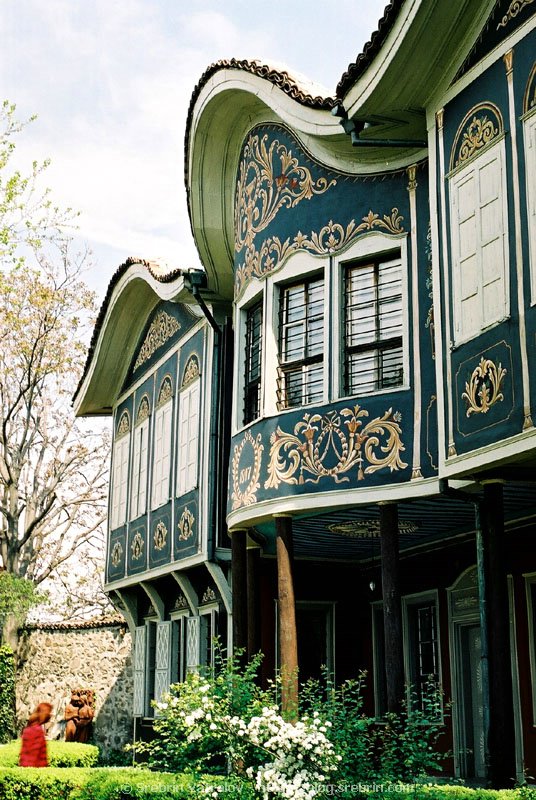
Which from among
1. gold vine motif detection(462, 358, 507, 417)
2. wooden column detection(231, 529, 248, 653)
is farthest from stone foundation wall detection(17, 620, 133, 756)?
gold vine motif detection(462, 358, 507, 417)

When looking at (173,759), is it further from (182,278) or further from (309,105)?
(182,278)

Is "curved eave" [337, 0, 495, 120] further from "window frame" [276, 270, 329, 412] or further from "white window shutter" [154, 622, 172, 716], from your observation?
"white window shutter" [154, 622, 172, 716]

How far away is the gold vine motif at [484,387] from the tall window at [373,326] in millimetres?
1926

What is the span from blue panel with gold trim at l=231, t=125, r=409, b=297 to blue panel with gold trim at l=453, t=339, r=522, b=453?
2.51 m

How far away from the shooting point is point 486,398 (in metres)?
8.84

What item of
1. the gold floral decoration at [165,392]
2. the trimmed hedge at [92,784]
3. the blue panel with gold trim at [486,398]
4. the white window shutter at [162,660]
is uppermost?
the gold floral decoration at [165,392]

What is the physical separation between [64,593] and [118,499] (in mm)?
15771

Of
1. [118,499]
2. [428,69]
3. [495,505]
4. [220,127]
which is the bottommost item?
[495,505]

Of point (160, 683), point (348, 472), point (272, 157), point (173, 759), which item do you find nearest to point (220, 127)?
point (272, 157)

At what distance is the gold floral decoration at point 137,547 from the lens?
1959cm

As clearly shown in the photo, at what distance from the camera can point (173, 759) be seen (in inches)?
380

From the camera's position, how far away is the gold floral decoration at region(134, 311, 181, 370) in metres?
18.9

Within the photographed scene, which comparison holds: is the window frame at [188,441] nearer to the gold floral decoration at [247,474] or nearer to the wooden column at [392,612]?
the gold floral decoration at [247,474]

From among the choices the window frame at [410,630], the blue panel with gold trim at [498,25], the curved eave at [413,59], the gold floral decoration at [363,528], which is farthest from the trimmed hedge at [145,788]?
the curved eave at [413,59]
